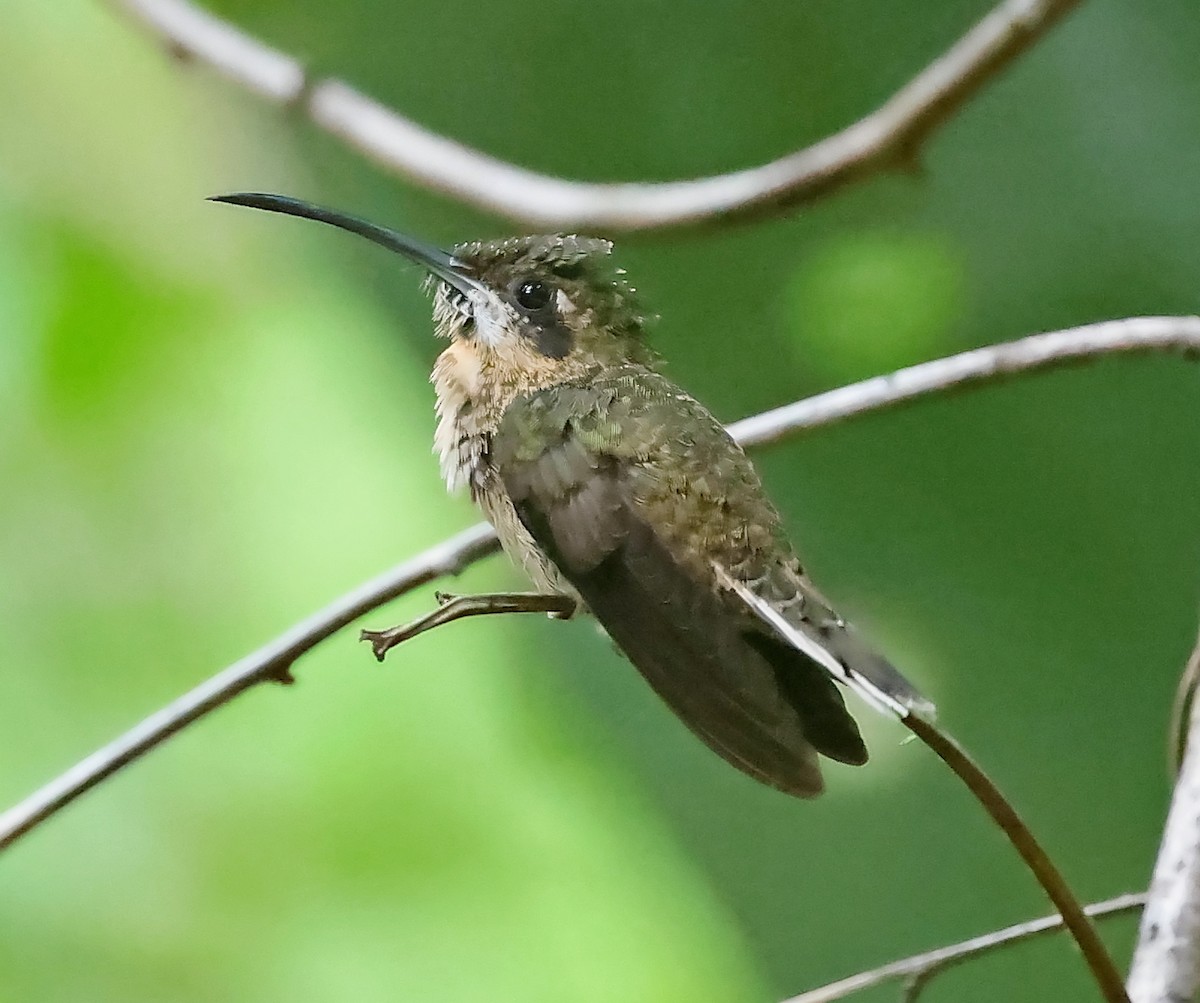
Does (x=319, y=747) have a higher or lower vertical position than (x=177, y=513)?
lower

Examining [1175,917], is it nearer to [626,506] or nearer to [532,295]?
[626,506]

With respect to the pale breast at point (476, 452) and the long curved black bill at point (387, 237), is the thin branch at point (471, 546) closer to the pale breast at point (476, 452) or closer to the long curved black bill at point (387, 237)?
the pale breast at point (476, 452)

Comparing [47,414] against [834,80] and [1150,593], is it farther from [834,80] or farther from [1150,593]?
[1150,593]

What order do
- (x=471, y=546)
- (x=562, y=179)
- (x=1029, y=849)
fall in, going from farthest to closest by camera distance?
(x=562, y=179) → (x=471, y=546) → (x=1029, y=849)

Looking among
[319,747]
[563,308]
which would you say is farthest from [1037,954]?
[563,308]

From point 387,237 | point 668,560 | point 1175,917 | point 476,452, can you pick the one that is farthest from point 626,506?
point 1175,917

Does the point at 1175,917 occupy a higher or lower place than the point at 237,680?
lower

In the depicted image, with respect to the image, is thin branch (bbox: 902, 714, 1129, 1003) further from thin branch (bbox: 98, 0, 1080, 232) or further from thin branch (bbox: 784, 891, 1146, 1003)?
thin branch (bbox: 98, 0, 1080, 232)

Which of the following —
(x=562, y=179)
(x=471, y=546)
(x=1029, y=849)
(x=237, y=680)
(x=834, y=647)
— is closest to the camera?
(x=1029, y=849)
